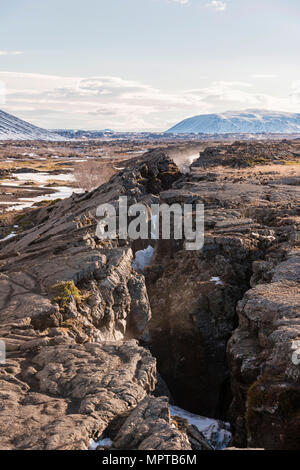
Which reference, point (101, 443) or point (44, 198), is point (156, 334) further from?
point (44, 198)

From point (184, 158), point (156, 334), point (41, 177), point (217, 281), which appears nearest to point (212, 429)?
point (156, 334)

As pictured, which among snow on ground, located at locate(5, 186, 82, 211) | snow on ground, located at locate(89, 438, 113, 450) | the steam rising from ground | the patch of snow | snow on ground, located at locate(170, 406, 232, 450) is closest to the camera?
snow on ground, located at locate(89, 438, 113, 450)

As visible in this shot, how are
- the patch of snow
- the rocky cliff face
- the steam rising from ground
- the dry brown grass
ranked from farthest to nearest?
1. the steam rising from ground
2. the dry brown grass
3. the patch of snow
4. the rocky cliff face

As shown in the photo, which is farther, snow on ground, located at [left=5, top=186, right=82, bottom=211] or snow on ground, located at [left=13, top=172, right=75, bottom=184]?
snow on ground, located at [left=13, top=172, right=75, bottom=184]

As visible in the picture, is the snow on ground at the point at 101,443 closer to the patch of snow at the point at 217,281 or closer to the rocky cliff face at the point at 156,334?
the rocky cliff face at the point at 156,334

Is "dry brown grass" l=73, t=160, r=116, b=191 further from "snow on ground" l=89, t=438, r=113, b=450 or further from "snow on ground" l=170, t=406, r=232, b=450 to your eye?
"snow on ground" l=89, t=438, r=113, b=450

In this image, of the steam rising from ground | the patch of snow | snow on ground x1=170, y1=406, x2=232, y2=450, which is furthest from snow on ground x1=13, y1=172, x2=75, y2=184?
snow on ground x1=170, y1=406, x2=232, y2=450
